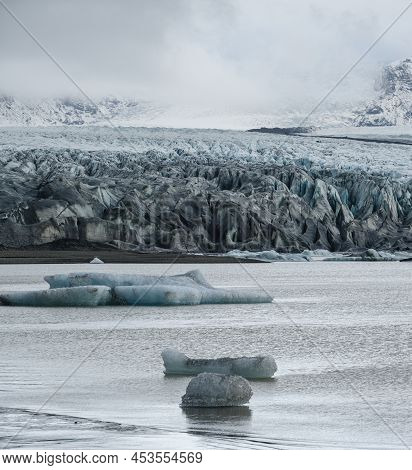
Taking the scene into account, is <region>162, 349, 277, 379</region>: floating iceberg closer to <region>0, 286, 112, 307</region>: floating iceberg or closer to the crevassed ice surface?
<region>0, 286, 112, 307</region>: floating iceberg

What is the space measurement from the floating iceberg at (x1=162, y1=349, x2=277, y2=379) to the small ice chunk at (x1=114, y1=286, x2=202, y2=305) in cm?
686

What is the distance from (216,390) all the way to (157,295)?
936 centimetres

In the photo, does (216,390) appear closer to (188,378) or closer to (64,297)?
(188,378)

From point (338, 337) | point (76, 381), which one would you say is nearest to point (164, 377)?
point (76, 381)

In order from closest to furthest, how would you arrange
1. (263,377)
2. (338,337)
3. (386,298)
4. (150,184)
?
(263,377) → (338,337) → (386,298) → (150,184)

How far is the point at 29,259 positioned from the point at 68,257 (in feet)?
5.68

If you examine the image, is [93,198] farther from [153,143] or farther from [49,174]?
[153,143]

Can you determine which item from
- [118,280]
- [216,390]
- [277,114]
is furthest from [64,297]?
[277,114]

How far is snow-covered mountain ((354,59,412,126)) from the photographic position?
106 meters

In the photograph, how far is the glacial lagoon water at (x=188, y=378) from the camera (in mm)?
7008

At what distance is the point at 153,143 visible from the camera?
56406 mm

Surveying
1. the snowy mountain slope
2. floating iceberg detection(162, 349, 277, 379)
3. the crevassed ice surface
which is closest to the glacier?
the crevassed ice surface

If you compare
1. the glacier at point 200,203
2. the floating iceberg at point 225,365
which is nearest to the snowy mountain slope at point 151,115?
the glacier at point 200,203

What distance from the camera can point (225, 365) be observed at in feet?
28.9
